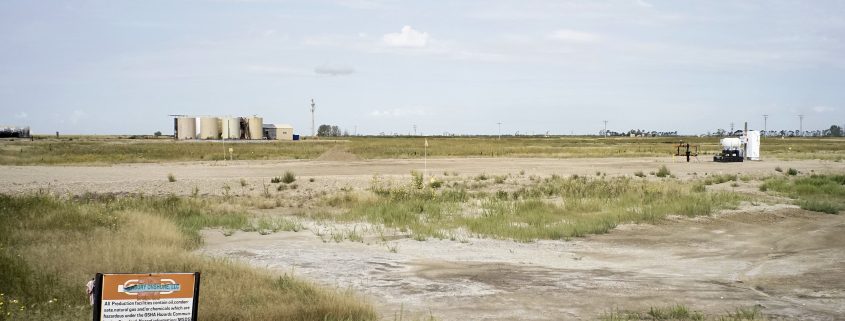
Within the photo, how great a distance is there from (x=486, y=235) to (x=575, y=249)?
8.34 ft

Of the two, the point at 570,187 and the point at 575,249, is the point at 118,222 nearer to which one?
the point at 575,249

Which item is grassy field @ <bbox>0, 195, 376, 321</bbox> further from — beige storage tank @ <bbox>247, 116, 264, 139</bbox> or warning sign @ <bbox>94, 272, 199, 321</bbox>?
beige storage tank @ <bbox>247, 116, 264, 139</bbox>

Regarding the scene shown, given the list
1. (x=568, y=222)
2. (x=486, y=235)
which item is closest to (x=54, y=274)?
(x=486, y=235)

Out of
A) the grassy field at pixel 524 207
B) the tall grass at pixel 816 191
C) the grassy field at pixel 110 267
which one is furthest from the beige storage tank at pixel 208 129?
the grassy field at pixel 110 267

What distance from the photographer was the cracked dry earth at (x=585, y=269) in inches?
423

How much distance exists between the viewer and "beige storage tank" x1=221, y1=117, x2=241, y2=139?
13838 centimetres

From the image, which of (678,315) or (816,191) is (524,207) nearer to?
(678,315)

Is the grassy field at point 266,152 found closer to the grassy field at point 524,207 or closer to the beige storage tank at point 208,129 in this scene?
the beige storage tank at point 208,129

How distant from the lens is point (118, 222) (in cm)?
1741

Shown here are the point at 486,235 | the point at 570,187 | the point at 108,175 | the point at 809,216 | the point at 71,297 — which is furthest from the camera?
the point at 108,175

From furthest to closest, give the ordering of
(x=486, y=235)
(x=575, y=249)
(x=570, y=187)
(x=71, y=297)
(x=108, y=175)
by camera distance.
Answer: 1. (x=108, y=175)
2. (x=570, y=187)
3. (x=486, y=235)
4. (x=575, y=249)
5. (x=71, y=297)

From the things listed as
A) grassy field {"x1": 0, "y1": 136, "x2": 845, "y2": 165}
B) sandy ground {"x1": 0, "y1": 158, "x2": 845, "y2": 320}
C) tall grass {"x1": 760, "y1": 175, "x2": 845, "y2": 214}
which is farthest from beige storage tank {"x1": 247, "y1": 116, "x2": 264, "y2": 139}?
sandy ground {"x1": 0, "y1": 158, "x2": 845, "y2": 320}

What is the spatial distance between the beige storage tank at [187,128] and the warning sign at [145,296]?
13636 cm

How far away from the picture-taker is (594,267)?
14.5 m
